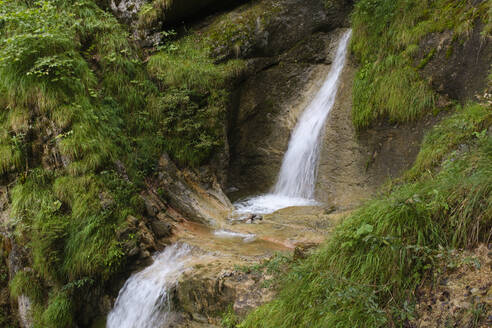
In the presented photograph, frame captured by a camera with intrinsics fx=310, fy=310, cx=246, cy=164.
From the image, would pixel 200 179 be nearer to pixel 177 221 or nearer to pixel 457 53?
pixel 177 221

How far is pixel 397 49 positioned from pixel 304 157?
2922mm

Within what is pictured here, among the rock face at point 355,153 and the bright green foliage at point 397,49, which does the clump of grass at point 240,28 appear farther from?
the rock face at point 355,153

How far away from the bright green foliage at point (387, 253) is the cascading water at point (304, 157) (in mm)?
4053

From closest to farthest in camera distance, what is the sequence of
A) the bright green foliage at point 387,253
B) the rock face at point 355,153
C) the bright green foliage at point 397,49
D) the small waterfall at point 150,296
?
the bright green foliage at point 387,253
the small waterfall at point 150,296
the bright green foliage at point 397,49
the rock face at point 355,153

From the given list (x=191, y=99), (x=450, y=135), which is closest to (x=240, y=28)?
(x=191, y=99)

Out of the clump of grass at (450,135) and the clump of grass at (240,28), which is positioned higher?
the clump of grass at (240,28)

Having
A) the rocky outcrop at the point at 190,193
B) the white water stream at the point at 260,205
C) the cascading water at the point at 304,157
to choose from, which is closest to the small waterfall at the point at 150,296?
the white water stream at the point at 260,205

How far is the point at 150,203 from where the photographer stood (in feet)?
18.3

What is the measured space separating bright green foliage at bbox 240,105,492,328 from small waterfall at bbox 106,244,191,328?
1.60m

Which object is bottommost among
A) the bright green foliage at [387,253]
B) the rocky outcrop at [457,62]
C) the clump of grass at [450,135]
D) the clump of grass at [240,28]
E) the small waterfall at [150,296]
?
the small waterfall at [150,296]

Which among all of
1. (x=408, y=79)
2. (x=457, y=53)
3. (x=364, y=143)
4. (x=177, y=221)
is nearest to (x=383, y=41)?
(x=408, y=79)

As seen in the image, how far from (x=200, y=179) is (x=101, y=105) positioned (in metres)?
2.54

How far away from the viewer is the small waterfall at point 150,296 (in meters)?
3.80

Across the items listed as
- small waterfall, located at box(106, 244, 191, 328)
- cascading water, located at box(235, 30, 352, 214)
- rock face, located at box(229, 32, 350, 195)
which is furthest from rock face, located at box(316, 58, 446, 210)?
small waterfall, located at box(106, 244, 191, 328)
